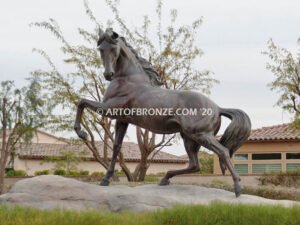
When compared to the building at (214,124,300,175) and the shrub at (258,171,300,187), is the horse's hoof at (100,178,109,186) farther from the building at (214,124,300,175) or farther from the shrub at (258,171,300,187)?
the building at (214,124,300,175)

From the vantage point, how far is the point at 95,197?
5473 millimetres

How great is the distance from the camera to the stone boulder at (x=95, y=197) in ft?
17.5

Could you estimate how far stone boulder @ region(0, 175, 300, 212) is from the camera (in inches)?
211

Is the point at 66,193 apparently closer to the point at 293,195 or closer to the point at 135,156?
the point at 293,195

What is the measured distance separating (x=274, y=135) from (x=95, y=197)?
19452mm

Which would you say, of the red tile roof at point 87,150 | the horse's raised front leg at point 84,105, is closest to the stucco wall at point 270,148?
the red tile roof at point 87,150

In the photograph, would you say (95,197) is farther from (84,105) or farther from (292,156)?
(292,156)

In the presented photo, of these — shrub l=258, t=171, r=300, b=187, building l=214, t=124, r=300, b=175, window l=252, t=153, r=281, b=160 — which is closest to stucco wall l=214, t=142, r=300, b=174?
building l=214, t=124, r=300, b=175

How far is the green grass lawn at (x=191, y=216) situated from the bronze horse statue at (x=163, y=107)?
3.76 ft

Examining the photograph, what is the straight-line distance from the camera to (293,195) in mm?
9516

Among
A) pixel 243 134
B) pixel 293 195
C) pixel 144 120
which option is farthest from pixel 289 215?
pixel 293 195

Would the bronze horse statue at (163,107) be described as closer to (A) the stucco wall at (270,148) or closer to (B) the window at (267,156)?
(A) the stucco wall at (270,148)

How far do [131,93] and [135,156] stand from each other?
2486 centimetres

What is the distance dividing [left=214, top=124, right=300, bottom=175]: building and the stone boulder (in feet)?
58.1
